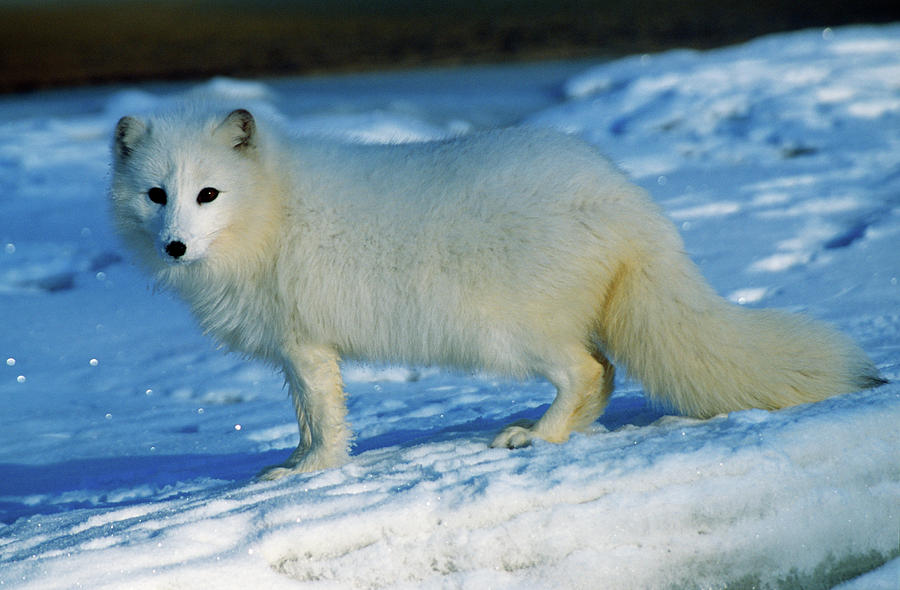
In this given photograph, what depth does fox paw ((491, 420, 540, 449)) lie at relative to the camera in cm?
259

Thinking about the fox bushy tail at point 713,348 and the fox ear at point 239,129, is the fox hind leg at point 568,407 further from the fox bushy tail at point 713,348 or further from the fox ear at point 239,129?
the fox ear at point 239,129

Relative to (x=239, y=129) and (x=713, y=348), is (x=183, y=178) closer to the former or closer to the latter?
(x=239, y=129)

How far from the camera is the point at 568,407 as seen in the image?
8.61 feet

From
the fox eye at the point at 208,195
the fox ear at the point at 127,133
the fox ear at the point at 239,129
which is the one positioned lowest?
the fox eye at the point at 208,195

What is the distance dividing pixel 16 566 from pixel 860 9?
2074 centimetres

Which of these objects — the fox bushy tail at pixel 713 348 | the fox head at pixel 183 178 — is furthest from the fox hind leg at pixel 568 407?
the fox head at pixel 183 178

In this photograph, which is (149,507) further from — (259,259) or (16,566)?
(259,259)

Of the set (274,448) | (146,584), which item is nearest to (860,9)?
(274,448)

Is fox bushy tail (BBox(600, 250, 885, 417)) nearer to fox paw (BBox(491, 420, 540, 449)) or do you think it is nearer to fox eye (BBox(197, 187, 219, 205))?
fox paw (BBox(491, 420, 540, 449))

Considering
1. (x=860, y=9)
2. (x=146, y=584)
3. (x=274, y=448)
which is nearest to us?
(x=146, y=584)

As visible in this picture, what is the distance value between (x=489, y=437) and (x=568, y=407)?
26 centimetres

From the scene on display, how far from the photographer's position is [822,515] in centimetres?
213

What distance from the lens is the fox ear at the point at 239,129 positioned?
2617mm

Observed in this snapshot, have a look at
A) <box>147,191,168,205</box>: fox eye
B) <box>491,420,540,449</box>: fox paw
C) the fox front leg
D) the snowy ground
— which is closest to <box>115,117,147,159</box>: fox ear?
<box>147,191,168,205</box>: fox eye
